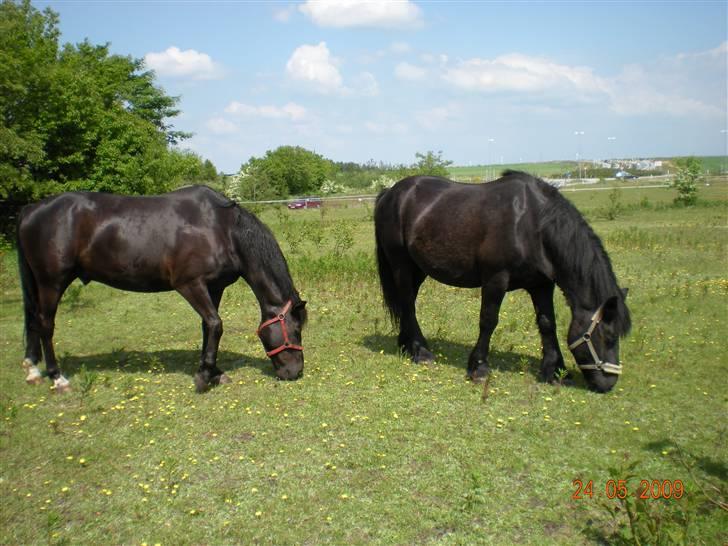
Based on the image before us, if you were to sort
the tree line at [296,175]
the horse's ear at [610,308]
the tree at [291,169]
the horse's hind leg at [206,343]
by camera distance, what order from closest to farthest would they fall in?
the horse's ear at [610,308], the horse's hind leg at [206,343], the tree line at [296,175], the tree at [291,169]

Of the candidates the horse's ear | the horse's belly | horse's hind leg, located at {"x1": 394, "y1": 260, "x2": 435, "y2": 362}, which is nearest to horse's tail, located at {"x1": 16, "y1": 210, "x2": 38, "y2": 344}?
horse's hind leg, located at {"x1": 394, "y1": 260, "x2": 435, "y2": 362}

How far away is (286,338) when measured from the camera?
22.3 ft

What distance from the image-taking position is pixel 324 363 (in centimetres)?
766

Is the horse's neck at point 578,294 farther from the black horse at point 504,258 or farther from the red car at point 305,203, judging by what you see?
the red car at point 305,203

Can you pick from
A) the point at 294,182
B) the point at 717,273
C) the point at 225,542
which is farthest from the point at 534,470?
the point at 294,182

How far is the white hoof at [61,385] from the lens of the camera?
667 cm

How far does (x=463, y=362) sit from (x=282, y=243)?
47.6ft

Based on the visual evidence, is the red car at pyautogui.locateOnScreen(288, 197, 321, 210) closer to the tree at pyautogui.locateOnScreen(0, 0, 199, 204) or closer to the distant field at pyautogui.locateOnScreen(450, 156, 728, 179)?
the tree at pyautogui.locateOnScreen(0, 0, 199, 204)

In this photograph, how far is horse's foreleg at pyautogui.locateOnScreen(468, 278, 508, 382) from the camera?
6.75 metres

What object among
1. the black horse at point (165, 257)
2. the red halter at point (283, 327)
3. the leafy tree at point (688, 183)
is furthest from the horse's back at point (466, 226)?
the leafy tree at point (688, 183)

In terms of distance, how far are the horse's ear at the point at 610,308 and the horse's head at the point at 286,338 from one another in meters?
3.30

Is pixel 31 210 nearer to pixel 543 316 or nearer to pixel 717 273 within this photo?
pixel 543 316

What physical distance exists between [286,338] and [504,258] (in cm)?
270

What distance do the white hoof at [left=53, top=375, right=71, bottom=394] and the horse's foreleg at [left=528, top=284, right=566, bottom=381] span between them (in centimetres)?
556
